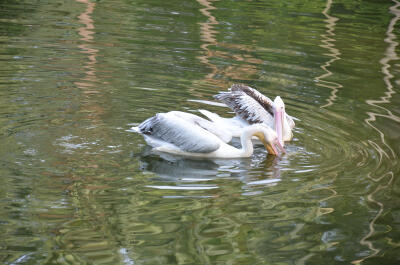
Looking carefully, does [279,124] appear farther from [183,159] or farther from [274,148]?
[183,159]

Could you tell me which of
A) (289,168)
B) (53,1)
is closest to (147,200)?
(289,168)

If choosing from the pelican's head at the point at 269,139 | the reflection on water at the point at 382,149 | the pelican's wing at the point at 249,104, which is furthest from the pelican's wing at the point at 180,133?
the reflection on water at the point at 382,149

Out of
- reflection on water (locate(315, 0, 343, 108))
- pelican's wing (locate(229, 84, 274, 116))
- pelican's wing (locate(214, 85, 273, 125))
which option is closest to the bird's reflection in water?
pelican's wing (locate(214, 85, 273, 125))

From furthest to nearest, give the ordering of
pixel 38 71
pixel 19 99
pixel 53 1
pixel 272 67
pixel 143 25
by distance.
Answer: pixel 53 1
pixel 143 25
pixel 272 67
pixel 38 71
pixel 19 99

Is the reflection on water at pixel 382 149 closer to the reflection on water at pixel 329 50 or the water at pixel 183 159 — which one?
the water at pixel 183 159

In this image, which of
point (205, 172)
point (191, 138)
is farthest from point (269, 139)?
point (205, 172)

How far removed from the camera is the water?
4.62 m

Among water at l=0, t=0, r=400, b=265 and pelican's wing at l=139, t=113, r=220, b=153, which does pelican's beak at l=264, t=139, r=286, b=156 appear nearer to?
water at l=0, t=0, r=400, b=265

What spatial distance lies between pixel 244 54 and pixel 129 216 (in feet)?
18.5

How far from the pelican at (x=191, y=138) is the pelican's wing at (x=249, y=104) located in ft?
2.57

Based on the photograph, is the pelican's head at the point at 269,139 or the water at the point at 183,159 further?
the pelican's head at the point at 269,139

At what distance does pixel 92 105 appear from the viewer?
7375mm

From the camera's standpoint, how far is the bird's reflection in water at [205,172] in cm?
550

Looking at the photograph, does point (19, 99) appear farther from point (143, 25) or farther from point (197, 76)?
point (143, 25)
